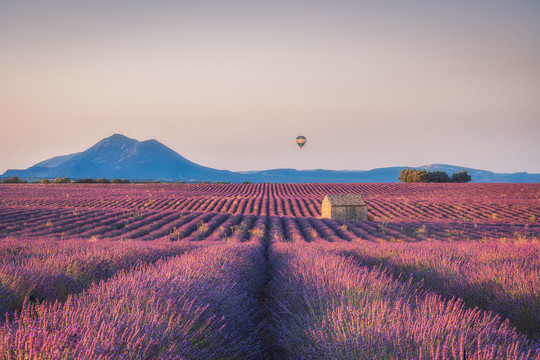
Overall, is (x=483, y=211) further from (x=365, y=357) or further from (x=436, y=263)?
(x=365, y=357)

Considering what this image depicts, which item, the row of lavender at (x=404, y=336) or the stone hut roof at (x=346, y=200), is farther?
the stone hut roof at (x=346, y=200)

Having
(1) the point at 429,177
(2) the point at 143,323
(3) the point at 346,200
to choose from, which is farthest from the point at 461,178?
(2) the point at 143,323

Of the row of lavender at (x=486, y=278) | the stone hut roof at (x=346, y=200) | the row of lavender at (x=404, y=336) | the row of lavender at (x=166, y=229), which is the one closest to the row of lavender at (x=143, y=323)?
the row of lavender at (x=404, y=336)

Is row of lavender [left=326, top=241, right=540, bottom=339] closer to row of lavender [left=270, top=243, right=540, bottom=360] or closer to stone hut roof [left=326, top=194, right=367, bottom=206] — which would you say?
row of lavender [left=270, top=243, right=540, bottom=360]

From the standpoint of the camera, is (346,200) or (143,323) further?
(346,200)

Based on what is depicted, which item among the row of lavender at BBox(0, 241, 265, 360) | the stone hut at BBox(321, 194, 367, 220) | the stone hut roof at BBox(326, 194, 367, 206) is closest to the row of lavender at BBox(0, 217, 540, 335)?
the row of lavender at BBox(0, 241, 265, 360)

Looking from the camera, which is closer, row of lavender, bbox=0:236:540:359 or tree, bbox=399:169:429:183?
row of lavender, bbox=0:236:540:359

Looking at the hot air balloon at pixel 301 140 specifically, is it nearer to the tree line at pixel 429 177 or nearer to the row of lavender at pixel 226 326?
the tree line at pixel 429 177

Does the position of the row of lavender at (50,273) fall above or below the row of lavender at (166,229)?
above

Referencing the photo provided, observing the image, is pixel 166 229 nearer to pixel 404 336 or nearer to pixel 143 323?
pixel 143 323

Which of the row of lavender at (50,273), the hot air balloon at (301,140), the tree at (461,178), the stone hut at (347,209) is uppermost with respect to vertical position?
the hot air balloon at (301,140)

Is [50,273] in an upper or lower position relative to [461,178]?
lower

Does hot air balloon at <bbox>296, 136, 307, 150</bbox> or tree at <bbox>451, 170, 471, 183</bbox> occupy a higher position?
hot air balloon at <bbox>296, 136, 307, 150</bbox>

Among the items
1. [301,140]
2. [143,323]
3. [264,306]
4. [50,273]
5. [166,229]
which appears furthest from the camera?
[301,140]
